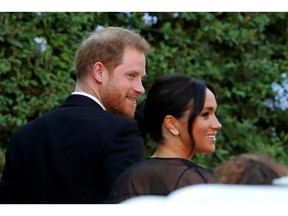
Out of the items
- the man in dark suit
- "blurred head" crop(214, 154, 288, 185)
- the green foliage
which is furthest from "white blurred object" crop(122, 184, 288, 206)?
the green foliage

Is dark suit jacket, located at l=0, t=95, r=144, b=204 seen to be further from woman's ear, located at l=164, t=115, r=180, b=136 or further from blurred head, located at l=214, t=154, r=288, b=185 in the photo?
blurred head, located at l=214, t=154, r=288, b=185

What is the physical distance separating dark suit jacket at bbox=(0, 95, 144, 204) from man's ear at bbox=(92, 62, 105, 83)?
103 mm

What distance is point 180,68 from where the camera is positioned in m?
6.23

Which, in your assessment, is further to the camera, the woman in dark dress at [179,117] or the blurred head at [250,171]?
the woman in dark dress at [179,117]

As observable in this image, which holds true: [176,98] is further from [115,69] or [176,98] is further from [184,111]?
[115,69]

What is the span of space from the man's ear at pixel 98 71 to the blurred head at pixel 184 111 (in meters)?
0.28

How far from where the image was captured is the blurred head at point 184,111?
3.11 metres

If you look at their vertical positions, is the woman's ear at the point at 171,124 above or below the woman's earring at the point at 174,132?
above

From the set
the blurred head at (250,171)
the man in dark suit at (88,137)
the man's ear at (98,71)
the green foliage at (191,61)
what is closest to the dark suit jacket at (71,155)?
the man in dark suit at (88,137)

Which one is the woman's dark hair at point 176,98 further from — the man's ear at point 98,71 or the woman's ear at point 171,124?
the man's ear at point 98,71

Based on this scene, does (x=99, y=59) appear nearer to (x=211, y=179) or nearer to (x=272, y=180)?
(x=211, y=179)

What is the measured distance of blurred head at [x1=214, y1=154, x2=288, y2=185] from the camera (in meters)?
2.20

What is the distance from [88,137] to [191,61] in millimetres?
3393
